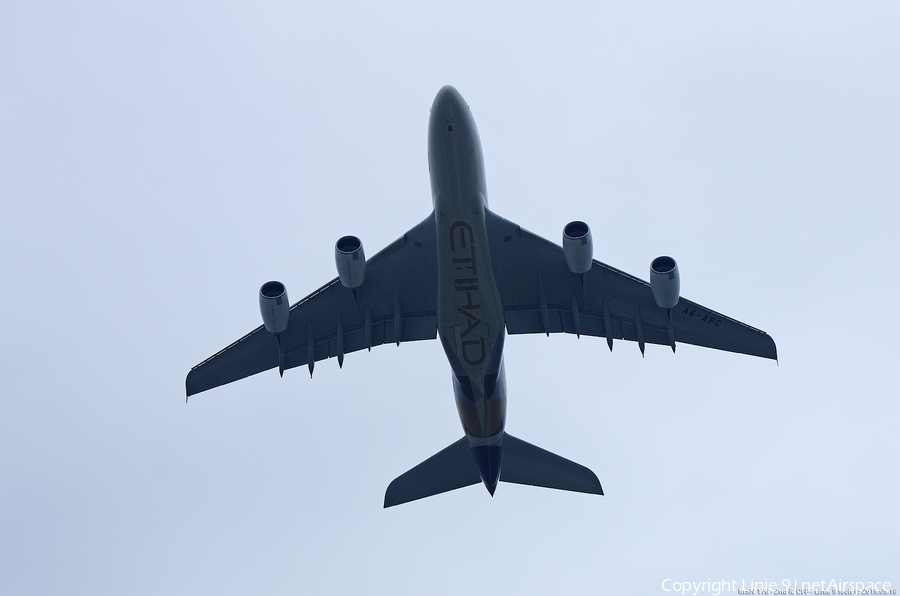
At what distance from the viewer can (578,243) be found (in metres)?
26.2

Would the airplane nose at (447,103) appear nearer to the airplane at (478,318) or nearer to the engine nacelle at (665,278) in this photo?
the airplane at (478,318)

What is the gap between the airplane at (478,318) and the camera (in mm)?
26828

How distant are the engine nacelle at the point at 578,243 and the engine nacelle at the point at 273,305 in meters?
8.24

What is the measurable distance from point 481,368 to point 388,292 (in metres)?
4.34

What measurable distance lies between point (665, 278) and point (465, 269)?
18.7 ft

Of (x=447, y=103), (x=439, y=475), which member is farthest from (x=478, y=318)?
(x=439, y=475)

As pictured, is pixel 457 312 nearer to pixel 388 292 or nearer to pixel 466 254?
pixel 466 254

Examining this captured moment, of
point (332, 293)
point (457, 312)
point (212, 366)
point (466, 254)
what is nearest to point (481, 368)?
point (457, 312)

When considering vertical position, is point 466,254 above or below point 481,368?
above

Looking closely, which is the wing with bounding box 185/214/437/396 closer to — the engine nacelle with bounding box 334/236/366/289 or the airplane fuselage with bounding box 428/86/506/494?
the engine nacelle with bounding box 334/236/366/289

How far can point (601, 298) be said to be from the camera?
30.3 meters

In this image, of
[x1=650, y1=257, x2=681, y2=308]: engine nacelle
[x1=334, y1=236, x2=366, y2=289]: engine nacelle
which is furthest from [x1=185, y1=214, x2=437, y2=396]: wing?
[x1=650, y1=257, x2=681, y2=308]: engine nacelle

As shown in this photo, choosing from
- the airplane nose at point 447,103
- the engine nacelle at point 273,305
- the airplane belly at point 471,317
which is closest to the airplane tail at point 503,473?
the airplane belly at point 471,317

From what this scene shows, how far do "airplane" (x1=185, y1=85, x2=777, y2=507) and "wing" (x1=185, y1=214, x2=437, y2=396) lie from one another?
36 mm
